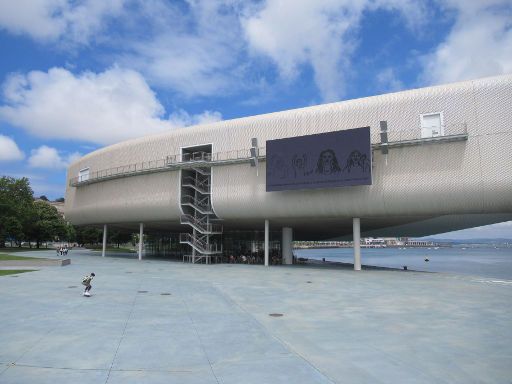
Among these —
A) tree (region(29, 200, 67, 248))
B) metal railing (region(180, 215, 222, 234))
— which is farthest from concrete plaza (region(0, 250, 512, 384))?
tree (region(29, 200, 67, 248))

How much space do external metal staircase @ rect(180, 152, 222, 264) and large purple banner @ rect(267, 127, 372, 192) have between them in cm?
982

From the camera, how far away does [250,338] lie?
1235 cm

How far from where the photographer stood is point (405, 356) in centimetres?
1055

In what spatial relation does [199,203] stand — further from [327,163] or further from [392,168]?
[392,168]

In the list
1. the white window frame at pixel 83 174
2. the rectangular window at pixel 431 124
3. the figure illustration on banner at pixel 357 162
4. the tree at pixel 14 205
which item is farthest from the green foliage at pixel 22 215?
the rectangular window at pixel 431 124

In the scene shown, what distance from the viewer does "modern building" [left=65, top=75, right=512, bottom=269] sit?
35.6 m

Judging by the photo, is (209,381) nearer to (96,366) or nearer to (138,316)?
(96,366)

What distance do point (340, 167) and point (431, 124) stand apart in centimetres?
914

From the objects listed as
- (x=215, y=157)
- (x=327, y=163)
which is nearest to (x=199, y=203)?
(x=215, y=157)

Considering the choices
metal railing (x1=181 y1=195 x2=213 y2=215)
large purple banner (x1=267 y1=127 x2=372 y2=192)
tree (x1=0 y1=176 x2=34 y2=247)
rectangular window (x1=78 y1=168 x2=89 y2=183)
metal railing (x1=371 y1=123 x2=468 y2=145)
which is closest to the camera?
metal railing (x1=371 y1=123 x2=468 y2=145)

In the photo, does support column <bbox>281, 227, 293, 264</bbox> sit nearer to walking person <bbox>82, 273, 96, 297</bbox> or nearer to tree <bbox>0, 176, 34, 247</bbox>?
walking person <bbox>82, 273, 96, 297</bbox>

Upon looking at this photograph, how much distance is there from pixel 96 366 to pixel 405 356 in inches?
302

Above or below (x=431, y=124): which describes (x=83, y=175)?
above

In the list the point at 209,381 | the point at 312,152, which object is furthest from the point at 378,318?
the point at 312,152
